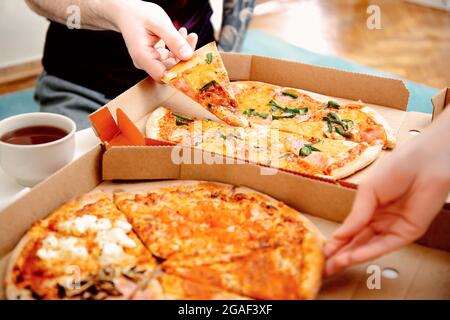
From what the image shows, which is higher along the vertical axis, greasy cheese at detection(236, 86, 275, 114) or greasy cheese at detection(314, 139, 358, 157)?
greasy cheese at detection(236, 86, 275, 114)

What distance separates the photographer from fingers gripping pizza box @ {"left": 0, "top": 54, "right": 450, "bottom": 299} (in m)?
1.35

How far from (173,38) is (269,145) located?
559 mm

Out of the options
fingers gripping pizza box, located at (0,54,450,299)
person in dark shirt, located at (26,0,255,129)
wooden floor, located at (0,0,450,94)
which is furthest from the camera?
wooden floor, located at (0,0,450,94)

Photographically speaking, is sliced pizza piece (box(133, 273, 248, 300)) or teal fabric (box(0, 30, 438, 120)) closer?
sliced pizza piece (box(133, 273, 248, 300))

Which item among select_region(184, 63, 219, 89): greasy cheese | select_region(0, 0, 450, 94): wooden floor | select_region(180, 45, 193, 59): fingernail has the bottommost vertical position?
select_region(0, 0, 450, 94): wooden floor

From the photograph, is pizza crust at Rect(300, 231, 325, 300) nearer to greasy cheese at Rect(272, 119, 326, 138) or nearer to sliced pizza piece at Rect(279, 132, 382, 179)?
sliced pizza piece at Rect(279, 132, 382, 179)

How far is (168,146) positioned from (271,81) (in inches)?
35.5

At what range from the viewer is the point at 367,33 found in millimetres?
5719

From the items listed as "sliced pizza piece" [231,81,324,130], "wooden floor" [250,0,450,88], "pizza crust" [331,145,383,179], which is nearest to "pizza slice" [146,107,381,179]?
"pizza crust" [331,145,383,179]

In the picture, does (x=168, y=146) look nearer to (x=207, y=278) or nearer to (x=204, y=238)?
(x=204, y=238)

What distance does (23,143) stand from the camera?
162 centimetres

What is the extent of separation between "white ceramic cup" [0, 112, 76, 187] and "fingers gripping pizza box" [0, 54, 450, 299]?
0.06m

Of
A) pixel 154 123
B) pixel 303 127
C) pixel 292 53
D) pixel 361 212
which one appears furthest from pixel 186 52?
pixel 292 53
